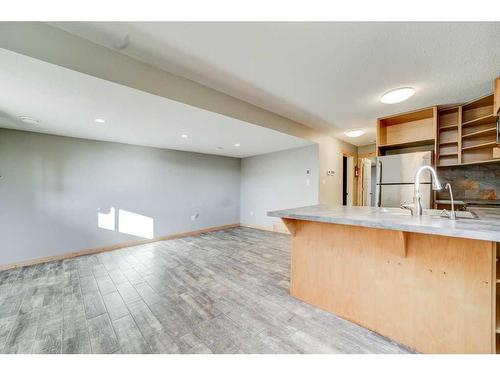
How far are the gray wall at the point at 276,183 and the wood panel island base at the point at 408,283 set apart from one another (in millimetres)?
2824

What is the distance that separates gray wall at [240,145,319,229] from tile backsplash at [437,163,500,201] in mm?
2243

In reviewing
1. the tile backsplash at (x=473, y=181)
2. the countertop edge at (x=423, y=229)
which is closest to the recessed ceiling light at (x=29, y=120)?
the countertop edge at (x=423, y=229)

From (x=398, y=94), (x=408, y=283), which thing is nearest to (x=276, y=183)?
(x=398, y=94)

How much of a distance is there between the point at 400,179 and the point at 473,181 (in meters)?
1.11

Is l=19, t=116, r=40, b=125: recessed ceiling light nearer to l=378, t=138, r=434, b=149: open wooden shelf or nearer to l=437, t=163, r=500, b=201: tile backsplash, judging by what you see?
l=378, t=138, r=434, b=149: open wooden shelf

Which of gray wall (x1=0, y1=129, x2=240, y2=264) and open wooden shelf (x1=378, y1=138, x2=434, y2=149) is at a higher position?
open wooden shelf (x1=378, y1=138, x2=434, y2=149)

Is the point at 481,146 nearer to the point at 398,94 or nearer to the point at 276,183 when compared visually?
the point at 398,94

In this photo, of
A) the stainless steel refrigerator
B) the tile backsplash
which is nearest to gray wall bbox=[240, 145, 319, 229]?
the stainless steel refrigerator

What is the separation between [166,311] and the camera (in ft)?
6.05

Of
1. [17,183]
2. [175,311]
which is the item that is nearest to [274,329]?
[175,311]

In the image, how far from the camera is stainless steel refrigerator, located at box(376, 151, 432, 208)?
3.15 meters
